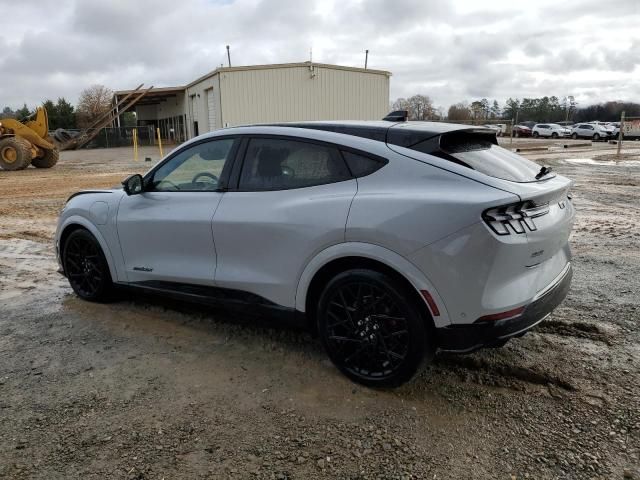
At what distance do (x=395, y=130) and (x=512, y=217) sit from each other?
937 mm

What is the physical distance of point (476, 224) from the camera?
273 centimetres

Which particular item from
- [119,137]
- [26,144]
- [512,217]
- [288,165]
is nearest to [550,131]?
[119,137]

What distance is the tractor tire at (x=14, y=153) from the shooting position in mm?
19844

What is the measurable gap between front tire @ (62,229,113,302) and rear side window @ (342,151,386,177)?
2636 mm

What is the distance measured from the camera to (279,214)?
346 cm

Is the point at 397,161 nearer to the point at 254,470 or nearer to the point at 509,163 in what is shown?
the point at 509,163

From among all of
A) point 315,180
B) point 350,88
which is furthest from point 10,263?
point 350,88

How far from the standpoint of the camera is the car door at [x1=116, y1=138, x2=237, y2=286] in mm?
3906

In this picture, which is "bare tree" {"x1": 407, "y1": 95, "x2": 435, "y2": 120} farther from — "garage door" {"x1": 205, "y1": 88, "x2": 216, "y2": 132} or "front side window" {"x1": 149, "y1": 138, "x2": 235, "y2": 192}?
"front side window" {"x1": 149, "y1": 138, "x2": 235, "y2": 192}

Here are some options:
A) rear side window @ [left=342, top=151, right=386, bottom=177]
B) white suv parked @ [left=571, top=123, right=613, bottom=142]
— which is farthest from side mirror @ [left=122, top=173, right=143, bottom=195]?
white suv parked @ [left=571, top=123, right=613, bottom=142]

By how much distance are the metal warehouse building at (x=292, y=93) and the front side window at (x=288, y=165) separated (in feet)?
84.2

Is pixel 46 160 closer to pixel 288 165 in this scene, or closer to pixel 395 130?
pixel 288 165

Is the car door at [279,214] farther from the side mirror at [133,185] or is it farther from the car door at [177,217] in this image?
the side mirror at [133,185]

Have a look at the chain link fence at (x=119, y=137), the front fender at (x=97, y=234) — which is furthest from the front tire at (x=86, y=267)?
the chain link fence at (x=119, y=137)
